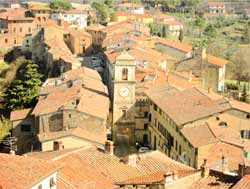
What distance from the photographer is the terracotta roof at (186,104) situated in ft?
115

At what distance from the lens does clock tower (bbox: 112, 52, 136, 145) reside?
41688 millimetres

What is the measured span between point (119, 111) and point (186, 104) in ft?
23.0

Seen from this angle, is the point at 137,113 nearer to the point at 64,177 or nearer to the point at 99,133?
the point at 99,133

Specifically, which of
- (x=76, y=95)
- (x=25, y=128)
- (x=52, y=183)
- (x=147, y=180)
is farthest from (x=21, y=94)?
(x=52, y=183)

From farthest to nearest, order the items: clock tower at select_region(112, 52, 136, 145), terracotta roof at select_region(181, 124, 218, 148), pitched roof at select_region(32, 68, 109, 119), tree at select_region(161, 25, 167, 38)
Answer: tree at select_region(161, 25, 167, 38) < clock tower at select_region(112, 52, 136, 145) < pitched roof at select_region(32, 68, 109, 119) < terracotta roof at select_region(181, 124, 218, 148)

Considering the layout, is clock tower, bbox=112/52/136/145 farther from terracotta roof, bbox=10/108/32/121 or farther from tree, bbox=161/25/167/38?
tree, bbox=161/25/167/38

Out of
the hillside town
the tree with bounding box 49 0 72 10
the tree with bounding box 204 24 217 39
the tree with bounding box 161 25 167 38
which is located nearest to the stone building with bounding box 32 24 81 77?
the hillside town

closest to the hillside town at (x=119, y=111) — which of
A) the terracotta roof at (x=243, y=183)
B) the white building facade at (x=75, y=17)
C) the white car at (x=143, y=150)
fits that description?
the terracotta roof at (x=243, y=183)

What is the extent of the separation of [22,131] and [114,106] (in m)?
7.39

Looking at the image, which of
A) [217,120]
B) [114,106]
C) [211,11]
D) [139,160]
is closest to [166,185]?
[139,160]

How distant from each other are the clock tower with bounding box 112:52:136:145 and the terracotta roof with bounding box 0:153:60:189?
24206 mm

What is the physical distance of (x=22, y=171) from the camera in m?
16.6

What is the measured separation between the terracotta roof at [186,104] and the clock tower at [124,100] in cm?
173

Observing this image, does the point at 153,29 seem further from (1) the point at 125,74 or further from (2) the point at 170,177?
(2) the point at 170,177
